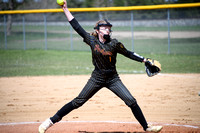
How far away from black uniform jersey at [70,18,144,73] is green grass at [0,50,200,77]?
8.68 meters

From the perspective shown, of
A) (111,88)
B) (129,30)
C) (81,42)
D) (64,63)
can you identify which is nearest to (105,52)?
(111,88)

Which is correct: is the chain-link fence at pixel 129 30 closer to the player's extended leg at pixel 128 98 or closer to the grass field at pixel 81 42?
the grass field at pixel 81 42

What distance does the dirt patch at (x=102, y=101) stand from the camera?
6910mm

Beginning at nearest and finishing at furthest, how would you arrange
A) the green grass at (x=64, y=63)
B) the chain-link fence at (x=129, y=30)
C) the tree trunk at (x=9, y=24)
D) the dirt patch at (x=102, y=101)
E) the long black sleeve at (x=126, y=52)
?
the long black sleeve at (x=126, y=52), the dirt patch at (x=102, y=101), the green grass at (x=64, y=63), the chain-link fence at (x=129, y=30), the tree trunk at (x=9, y=24)

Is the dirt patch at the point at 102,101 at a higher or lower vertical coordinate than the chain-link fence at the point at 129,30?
lower

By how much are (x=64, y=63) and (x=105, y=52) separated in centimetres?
1216

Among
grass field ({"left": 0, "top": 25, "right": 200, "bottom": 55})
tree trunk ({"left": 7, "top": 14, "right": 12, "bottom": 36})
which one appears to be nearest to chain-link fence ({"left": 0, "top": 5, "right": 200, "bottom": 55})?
grass field ({"left": 0, "top": 25, "right": 200, "bottom": 55})

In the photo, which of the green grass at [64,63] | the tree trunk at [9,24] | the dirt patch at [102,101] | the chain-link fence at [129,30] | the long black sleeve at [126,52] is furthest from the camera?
the tree trunk at [9,24]

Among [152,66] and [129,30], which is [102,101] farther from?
[129,30]

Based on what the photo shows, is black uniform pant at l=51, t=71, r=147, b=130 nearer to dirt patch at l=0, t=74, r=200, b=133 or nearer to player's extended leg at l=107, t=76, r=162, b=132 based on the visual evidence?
player's extended leg at l=107, t=76, r=162, b=132

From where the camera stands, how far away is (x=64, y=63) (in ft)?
55.8

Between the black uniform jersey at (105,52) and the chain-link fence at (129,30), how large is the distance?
46.0 feet

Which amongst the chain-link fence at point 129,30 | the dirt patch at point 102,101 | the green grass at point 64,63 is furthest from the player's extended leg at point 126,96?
the chain-link fence at point 129,30

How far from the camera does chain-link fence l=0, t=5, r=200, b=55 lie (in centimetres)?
2005
